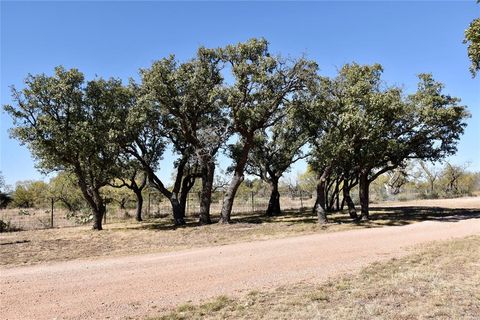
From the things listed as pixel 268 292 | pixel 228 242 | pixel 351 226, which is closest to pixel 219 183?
pixel 351 226

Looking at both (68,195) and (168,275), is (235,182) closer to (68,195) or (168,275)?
(168,275)

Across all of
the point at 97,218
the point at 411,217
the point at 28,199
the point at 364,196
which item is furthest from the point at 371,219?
the point at 28,199

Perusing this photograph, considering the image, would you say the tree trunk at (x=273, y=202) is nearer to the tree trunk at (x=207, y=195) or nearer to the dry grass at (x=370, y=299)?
the tree trunk at (x=207, y=195)

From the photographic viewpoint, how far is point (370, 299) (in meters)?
6.97

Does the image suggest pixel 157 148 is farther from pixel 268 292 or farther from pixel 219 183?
pixel 268 292

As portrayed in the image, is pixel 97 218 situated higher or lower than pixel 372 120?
lower

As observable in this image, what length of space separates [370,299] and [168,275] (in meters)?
4.57

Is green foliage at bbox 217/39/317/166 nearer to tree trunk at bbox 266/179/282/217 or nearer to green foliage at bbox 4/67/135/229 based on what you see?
green foliage at bbox 4/67/135/229

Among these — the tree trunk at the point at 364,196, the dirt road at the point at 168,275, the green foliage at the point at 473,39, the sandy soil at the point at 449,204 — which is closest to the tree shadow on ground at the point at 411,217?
the tree trunk at the point at 364,196

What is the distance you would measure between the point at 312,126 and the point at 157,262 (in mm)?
12891

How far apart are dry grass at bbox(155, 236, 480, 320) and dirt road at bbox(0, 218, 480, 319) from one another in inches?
27.2

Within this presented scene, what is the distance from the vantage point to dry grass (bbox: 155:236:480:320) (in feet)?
20.5

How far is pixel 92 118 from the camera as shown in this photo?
22.7 metres

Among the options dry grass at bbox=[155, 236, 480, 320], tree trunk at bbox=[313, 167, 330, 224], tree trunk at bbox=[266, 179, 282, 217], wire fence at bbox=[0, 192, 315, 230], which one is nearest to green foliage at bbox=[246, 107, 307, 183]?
tree trunk at bbox=[266, 179, 282, 217]
